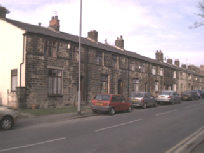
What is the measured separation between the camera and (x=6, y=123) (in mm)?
9867

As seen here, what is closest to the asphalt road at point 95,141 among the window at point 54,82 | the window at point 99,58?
the window at point 54,82

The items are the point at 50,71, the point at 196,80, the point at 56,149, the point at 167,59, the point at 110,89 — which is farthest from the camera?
the point at 196,80

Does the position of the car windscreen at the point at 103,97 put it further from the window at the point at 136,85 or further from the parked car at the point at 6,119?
the window at the point at 136,85

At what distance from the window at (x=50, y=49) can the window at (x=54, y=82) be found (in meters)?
1.45

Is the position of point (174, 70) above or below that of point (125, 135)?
above

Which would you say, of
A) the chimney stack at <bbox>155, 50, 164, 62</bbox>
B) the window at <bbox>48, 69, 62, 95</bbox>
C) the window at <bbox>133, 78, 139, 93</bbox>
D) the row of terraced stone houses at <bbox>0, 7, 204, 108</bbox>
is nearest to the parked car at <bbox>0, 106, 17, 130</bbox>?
the row of terraced stone houses at <bbox>0, 7, 204, 108</bbox>

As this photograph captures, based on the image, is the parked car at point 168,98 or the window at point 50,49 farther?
the parked car at point 168,98

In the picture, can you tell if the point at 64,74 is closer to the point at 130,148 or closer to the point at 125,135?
the point at 125,135

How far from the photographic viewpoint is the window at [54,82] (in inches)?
736

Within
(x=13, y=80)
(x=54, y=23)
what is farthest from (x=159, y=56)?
(x=13, y=80)

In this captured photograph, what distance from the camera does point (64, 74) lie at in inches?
781

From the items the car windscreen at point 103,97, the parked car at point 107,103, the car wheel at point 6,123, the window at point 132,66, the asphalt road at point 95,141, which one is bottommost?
the asphalt road at point 95,141

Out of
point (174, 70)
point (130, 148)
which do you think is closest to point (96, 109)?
point (130, 148)

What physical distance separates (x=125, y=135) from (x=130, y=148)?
192 cm
